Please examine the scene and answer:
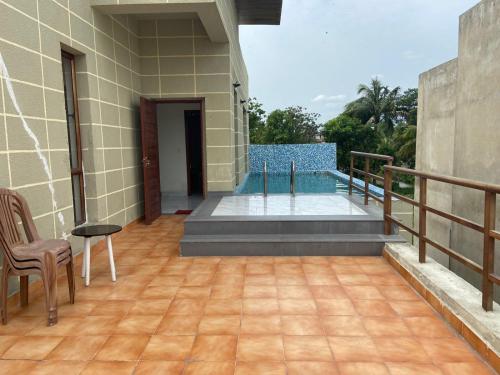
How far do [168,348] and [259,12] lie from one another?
28.7ft

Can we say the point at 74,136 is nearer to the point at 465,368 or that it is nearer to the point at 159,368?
the point at 159,368

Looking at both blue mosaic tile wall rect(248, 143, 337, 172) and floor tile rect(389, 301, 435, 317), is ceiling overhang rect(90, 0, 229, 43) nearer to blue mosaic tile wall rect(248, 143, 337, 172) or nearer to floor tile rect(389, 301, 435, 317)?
floor tile rect(389, 301, 435, 317)

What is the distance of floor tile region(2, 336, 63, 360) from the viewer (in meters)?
2.19

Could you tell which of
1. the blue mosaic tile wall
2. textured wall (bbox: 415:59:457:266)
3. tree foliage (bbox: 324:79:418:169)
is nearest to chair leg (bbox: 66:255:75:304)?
textured wall (bbox: 415:59:457:266)

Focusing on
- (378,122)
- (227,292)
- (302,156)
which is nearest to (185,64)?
(227,292)

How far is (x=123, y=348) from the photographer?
225cm

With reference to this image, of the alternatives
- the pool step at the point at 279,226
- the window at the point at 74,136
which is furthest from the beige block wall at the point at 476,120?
the window at the point at 74,136

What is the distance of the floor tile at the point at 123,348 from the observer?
216 centimetres

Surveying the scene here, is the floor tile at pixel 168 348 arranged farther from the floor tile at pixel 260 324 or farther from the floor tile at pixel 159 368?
the floor tile at pixel 260 324

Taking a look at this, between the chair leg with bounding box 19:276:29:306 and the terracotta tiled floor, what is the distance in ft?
0.21

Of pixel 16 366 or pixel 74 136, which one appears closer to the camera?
pixel 16 366

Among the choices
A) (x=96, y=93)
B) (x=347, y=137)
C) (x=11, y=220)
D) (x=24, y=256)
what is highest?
(x=96, y=93)

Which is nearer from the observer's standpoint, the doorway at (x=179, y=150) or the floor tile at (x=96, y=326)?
the floor tile at (x=96, y=326)

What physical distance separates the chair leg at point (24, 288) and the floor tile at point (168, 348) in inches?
46.5
